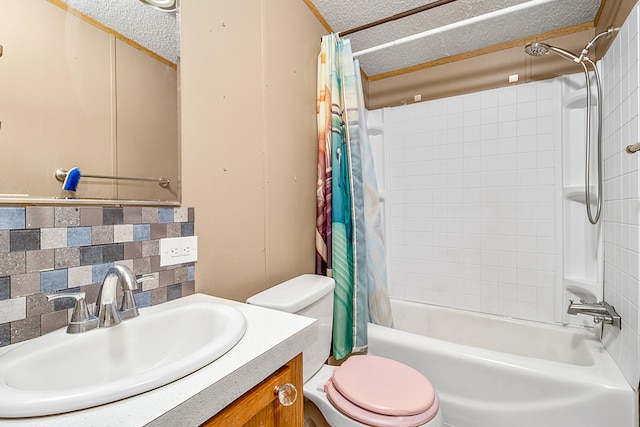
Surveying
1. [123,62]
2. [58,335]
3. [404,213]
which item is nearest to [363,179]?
[404,213]

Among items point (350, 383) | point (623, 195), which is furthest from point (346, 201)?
point (623, 195)

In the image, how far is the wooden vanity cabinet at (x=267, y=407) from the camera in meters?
0.54

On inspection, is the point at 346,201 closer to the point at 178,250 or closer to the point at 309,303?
the point at 309,303

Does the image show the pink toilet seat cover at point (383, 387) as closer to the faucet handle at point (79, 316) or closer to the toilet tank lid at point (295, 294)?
the toilet tank lid at point (295, 294)

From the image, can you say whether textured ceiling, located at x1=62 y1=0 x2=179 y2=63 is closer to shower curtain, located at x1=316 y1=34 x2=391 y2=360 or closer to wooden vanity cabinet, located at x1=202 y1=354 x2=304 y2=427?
shower curtain, located at x1=316 y1=34 x2=391 y2=360

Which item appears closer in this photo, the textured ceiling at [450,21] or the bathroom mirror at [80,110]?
the bathroom mirror at [80,110]

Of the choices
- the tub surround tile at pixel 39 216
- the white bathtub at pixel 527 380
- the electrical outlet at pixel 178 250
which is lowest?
the white bathtub at pixel 527 380

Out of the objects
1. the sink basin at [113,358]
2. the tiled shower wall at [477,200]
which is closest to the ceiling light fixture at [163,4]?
the sink basin at [113,358]

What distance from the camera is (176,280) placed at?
946 mm

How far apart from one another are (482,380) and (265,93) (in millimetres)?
1582

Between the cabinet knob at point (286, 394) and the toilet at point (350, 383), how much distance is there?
390 millimetres

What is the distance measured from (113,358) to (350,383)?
82cm

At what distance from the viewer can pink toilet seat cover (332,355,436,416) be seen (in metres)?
1.03

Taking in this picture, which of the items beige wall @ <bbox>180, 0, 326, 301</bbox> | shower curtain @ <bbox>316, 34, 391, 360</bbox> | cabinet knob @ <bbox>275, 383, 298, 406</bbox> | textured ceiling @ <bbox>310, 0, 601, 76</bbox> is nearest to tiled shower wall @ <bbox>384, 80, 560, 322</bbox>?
textured ceiling @ <bbox>310, 0, 601, 76</bbox>
